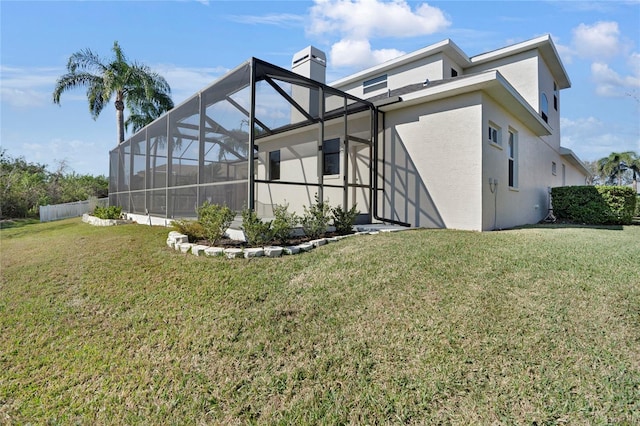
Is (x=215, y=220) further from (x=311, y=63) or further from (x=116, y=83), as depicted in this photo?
(x=116, y=83)

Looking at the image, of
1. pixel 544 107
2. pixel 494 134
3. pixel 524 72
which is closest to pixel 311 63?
pixel 494 134

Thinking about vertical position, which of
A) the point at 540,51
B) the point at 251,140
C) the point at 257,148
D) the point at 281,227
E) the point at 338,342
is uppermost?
the point at 540,51

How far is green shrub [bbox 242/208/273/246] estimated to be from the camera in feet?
18.0

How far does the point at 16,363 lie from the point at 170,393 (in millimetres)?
1856

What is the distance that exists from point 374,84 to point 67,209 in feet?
62.1

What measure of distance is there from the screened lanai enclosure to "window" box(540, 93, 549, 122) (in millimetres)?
7863

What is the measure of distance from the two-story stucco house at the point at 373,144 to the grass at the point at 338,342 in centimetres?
272

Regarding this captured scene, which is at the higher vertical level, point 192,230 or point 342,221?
point 342,221

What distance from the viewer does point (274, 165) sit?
11.9m

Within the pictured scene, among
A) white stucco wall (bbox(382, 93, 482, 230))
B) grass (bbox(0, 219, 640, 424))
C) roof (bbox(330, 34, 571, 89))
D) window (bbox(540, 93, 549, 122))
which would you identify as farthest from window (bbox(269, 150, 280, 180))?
window (bbox(540, 93, 549, 122))

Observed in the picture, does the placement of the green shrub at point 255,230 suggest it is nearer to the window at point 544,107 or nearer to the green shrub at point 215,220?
the green shrub at point 215,220

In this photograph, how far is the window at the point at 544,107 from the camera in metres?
11.9

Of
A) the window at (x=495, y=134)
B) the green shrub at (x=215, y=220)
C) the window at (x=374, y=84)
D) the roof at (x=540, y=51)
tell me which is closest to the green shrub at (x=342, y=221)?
the green shrub at (x=215, y=220)

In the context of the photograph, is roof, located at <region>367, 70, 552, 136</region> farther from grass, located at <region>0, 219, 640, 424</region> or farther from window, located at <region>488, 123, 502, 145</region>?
grass, located at <region>0, 219, 640, 424</region>
